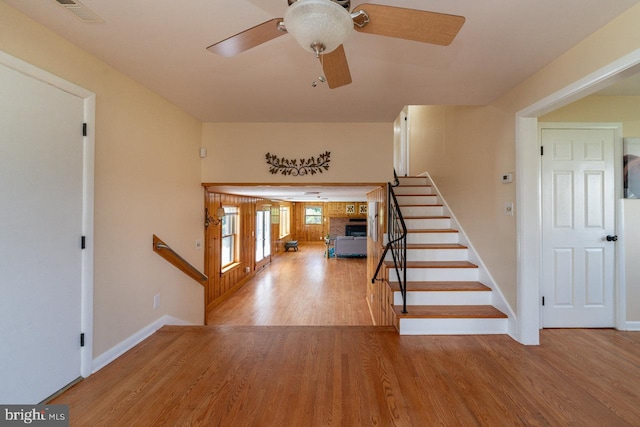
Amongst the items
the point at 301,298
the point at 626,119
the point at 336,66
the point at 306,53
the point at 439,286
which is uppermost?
the point at 306,53

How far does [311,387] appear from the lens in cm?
186

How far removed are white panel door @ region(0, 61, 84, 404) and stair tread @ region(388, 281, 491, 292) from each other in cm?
272

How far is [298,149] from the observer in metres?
3.59

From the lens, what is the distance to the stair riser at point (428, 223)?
4.01 m

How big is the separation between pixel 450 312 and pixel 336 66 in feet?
8.03

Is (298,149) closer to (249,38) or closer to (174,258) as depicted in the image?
(174,258)

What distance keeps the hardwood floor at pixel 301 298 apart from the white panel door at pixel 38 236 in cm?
286

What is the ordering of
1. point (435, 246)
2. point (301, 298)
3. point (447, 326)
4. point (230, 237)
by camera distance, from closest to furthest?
point (447, 326)
point (435, 246)
point (301, 298)
point (230, 237)

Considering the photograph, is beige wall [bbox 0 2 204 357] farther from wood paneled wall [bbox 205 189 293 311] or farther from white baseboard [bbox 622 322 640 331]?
white baseboard [bbox 622 322 640 331]

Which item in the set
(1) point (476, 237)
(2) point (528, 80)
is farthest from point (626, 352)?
(2) point (528, 80)

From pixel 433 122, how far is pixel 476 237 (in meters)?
2.48

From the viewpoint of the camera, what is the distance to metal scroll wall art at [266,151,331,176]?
3584 millimetres

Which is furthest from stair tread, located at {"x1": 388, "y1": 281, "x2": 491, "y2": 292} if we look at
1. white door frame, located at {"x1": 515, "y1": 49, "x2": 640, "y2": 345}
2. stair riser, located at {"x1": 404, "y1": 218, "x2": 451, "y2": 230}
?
stair riser, located at {"x1": 404, "y1": 218, "x2": 451, "y2": 230}
